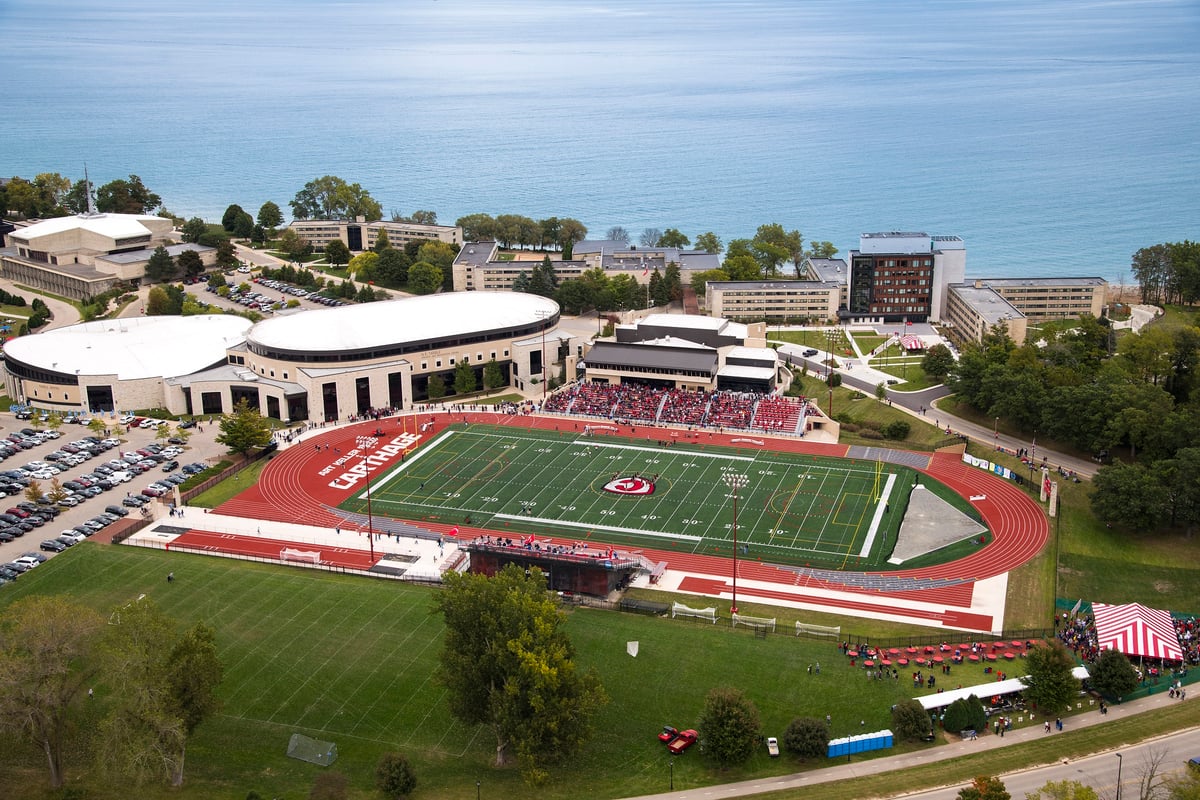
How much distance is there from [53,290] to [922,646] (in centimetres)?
11928

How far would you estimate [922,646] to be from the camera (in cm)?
5431

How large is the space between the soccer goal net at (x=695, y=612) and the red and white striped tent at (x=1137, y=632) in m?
18.5

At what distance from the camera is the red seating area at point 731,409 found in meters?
87.6

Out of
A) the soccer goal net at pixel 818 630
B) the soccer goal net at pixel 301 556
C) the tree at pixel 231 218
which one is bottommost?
the soccer goal net at pixel 818 630

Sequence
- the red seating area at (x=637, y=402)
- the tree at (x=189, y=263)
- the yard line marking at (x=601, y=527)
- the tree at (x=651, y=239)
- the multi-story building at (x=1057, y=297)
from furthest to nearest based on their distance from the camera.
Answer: the tree at (x=651, y=239), the tree at (x=189, y=263), the multi-story building at (x=1057, y=297), the red seating area at (x=637, y=402), the yard line marking at (x=601, y=527)

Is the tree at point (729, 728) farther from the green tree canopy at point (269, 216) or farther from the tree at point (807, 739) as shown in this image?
the green tree canopy at point (269, 216)

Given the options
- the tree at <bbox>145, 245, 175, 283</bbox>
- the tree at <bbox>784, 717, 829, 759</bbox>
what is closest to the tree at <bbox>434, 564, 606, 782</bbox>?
the tree at <bbox>784, 717, 829, 759</bbox>

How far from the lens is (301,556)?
6562 cm

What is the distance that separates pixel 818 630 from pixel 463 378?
47.7 m

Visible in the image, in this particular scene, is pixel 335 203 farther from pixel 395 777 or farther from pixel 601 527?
pixel 395 777

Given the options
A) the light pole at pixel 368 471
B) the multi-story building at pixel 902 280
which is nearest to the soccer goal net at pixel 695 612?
the light pole at pixel 368 471

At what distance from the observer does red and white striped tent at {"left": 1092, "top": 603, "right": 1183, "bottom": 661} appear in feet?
171

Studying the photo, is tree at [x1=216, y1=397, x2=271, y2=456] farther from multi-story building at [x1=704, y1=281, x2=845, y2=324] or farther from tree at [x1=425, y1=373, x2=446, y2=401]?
multi-story building at [x1=704, y1=281, x2=845, y2=324]

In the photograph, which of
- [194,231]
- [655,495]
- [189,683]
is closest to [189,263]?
[194,231]
